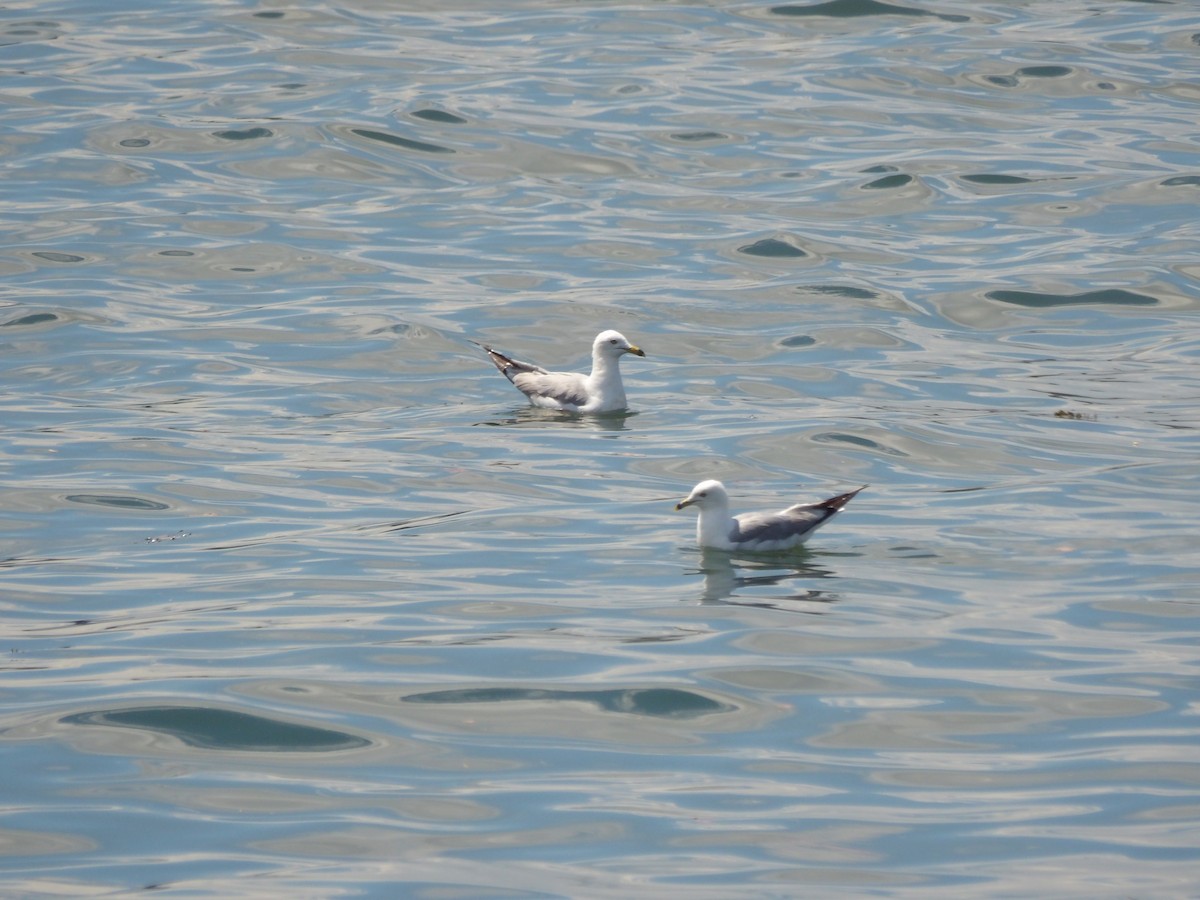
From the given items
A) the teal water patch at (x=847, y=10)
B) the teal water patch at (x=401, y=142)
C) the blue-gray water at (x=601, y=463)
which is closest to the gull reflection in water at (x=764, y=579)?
the blue-gray water at (x=601, y=463)

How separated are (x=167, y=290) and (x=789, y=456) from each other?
920 cm

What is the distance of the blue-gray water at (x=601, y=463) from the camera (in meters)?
7.53

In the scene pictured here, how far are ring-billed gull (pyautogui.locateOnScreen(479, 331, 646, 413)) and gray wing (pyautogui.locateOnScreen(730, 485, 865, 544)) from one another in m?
4.75

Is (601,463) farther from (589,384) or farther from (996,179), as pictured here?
(996,179)

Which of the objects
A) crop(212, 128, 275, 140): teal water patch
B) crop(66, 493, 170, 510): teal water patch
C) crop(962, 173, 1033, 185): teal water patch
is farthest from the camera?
crop(212, 128, 275, 140): teal water patch

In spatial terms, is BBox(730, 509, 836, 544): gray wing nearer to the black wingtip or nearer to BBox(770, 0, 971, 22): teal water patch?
the black wingtip

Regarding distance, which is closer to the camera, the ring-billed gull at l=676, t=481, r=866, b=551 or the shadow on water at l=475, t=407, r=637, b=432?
the ring-billed gull at l=676, t=481, r=866, b=551

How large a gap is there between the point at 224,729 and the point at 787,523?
174 inches

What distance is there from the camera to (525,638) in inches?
381

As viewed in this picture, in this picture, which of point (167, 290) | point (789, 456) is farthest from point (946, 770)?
point (167, 290)

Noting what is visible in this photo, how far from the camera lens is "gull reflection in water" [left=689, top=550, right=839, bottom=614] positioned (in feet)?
34.4

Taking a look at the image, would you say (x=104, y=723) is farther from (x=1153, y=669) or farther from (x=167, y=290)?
(x=167, y=290)

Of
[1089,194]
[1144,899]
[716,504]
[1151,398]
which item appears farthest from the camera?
[1089,194]

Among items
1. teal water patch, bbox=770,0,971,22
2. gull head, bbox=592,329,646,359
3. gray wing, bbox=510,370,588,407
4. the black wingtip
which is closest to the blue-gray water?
the black wingtip
